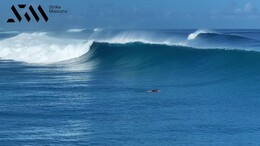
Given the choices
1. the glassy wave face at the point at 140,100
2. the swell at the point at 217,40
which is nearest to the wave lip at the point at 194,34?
the swell at the point at 217,40

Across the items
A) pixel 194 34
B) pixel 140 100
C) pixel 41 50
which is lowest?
pixel 140 100

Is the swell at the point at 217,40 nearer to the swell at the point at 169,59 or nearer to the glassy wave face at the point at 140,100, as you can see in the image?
the swell at the point at 169,59

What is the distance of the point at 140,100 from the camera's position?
16.7 meters

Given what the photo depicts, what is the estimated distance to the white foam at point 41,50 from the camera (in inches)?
1412

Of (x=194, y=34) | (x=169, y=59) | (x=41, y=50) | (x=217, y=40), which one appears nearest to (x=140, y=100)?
(x=169, y=59)

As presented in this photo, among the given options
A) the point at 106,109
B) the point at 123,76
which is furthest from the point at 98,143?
the point at 123,76

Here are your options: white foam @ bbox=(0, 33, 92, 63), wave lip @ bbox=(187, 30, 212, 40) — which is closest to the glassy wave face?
white foam @ bbox=(0, 33, 92, 63)

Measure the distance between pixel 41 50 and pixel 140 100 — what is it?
22795 millimetres

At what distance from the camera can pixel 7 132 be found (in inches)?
509

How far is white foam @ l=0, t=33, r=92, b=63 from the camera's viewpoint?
35.9 metres

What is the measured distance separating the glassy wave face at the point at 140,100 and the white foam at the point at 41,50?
16.6 feet

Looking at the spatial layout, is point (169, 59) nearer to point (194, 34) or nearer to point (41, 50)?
point (41, 50)

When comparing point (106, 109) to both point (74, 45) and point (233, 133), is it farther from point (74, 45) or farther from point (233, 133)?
point (74, 45)

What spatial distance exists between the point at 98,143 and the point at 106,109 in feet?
11.3
